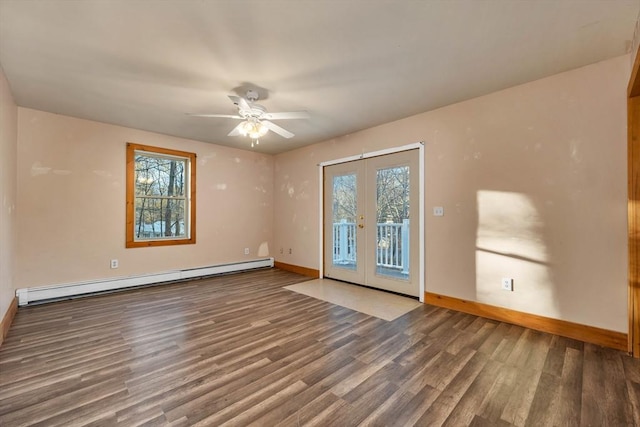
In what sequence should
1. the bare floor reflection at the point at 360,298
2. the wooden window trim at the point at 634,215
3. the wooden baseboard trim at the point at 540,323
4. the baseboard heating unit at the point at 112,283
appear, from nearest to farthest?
the wooden window trim at the point at 634,215, the wooden baseboard trim at the point at 540,323, the bare floor reflection at the point at 360,298, the baseboard heating unit at the point at 112,283

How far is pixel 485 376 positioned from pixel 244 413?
168 cm

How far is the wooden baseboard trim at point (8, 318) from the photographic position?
8.37ft

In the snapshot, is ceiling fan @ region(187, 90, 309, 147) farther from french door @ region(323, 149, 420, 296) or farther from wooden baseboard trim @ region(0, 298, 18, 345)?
wooden baseboard trim @ region(0, 298, 18, 345)

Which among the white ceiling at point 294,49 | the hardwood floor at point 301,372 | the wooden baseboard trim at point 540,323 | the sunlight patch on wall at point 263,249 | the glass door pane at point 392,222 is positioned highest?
the white ceiling at point 294,49

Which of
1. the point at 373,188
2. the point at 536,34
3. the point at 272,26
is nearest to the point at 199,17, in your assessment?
the point at 272,26

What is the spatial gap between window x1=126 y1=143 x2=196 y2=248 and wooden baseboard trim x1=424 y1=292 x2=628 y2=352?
425cm

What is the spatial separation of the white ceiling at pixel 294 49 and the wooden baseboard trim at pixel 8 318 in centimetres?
235

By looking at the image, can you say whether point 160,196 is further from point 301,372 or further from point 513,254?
point 513,254

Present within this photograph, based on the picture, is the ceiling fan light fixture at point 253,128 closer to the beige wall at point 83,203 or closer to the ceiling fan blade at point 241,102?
the ceiling fan blade at point 241,102

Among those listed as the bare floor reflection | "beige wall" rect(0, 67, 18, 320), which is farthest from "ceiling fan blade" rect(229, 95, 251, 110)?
the bare floor reflection

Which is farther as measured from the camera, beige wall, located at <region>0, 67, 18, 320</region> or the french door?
the french door

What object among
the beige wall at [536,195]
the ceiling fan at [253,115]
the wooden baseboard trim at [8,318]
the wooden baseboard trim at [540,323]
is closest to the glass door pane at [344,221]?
the beige wall at [536,195]

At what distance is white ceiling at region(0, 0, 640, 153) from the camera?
1886mm

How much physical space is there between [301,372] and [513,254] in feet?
8.13
